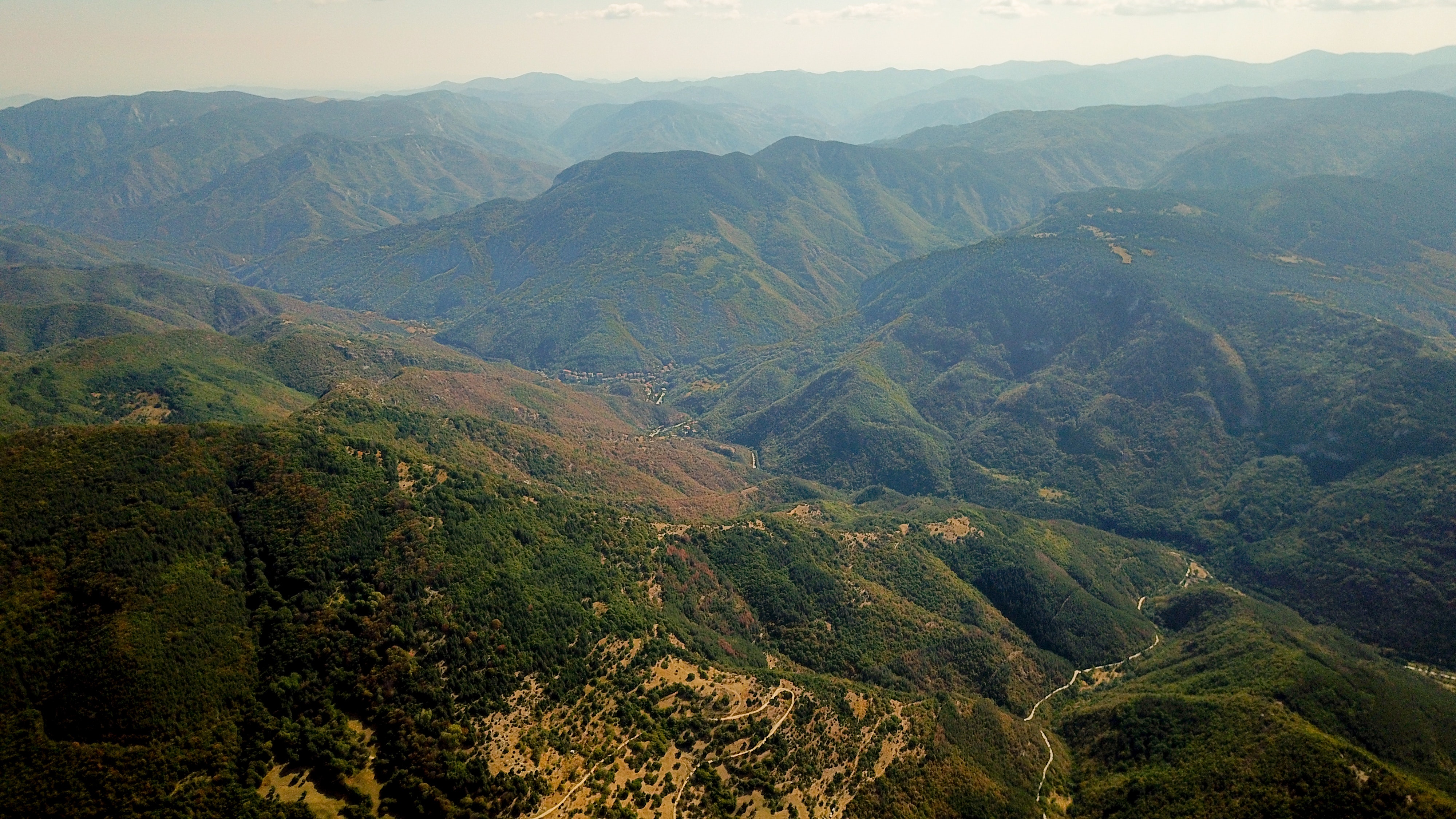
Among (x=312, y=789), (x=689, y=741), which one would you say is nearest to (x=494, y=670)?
(x=312, y=789)

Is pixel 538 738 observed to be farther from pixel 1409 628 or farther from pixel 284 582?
pixel 1409 628

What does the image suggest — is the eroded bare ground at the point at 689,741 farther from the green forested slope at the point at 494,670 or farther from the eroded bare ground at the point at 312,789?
the eroded bare ground at the point at 312,789

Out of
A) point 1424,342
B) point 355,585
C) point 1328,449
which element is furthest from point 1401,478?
point 355,585

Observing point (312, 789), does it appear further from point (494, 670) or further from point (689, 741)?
A: point (689, 741)

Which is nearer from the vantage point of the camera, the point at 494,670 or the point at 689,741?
the point at 689,741

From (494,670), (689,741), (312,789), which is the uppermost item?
(312,789)

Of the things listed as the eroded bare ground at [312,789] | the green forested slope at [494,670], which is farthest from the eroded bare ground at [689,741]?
the eroded bare ground at [312,789]

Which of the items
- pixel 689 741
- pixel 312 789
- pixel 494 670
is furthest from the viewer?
pixel 494 670

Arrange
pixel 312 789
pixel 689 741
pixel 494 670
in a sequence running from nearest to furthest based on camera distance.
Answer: pixel 312 789
pixel 689 741
pixel 494 670
